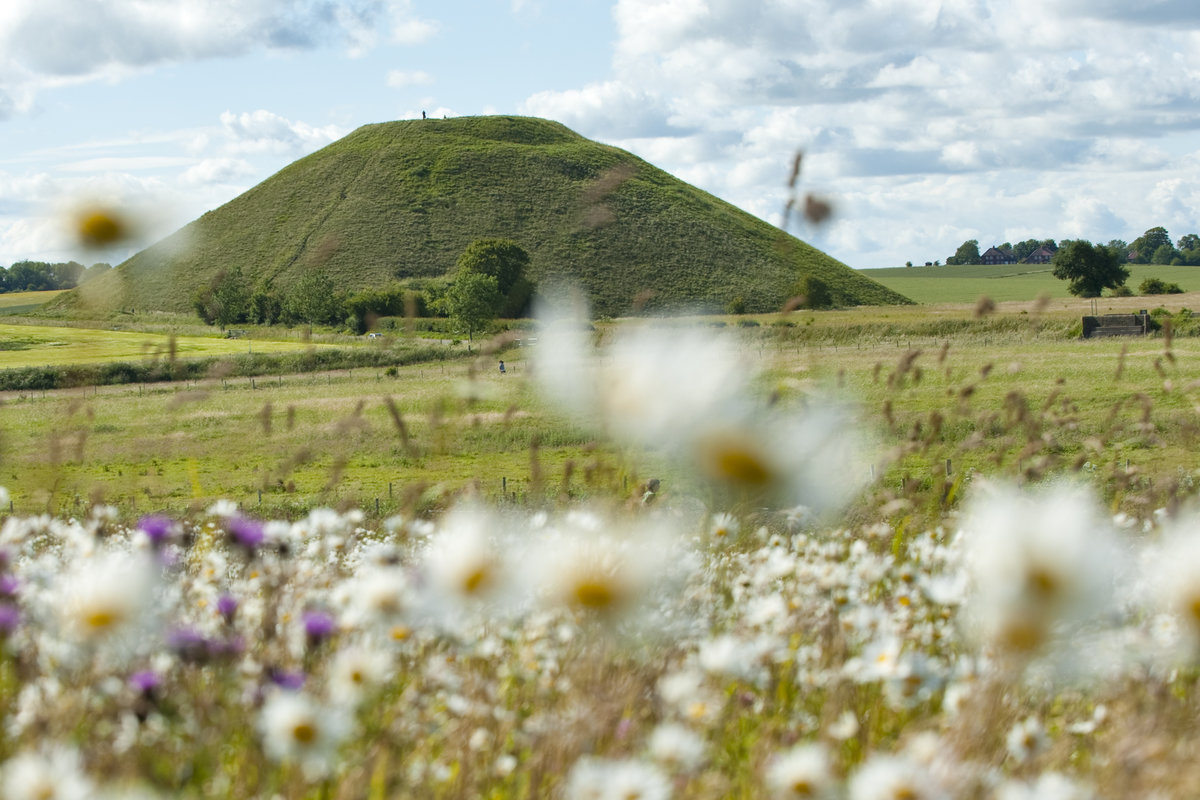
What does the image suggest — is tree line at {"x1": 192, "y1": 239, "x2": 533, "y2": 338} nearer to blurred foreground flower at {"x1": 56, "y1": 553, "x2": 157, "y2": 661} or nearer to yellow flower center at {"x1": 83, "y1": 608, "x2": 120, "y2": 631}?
blurred foreground flower at {"x1": 56, "y1": 553, "x2": 157, "y2": 661}

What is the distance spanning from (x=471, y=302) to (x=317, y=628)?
224 feet

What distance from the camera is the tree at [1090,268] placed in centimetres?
8825

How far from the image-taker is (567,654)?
2770 millimetres

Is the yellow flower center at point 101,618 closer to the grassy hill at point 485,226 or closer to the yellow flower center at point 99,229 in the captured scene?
the yellow flower center at point 99,229

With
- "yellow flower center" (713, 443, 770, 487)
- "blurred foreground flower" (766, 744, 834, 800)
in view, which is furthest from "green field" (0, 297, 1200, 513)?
"blurred foreground flower" (766, 744, 834, 800)

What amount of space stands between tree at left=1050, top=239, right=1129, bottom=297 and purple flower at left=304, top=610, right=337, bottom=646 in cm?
9438

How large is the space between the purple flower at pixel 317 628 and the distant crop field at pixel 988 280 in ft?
317

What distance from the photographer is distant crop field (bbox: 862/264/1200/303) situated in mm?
105562

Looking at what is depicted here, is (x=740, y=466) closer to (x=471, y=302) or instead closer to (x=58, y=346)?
(x=471, y=302)

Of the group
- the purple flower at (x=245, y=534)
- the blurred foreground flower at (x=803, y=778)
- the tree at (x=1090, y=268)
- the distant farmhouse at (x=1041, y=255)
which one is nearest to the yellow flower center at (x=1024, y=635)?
the blurred foreground flower at (x=803, y=778)

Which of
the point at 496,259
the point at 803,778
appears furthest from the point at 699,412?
the point at 496,259

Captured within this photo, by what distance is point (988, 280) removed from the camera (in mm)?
127062

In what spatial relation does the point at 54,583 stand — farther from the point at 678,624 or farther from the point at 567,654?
the point at 678,624

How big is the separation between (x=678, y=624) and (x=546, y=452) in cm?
2127
